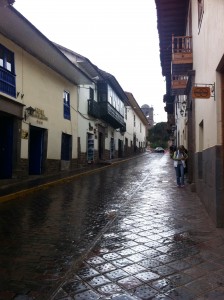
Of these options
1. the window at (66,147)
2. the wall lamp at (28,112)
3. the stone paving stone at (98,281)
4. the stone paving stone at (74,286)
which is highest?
the wall lamp at (28,112)

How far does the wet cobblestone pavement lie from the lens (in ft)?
11.8

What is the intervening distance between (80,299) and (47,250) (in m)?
1.70

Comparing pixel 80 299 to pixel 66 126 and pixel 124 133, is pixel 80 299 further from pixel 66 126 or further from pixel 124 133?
pixel 124 133

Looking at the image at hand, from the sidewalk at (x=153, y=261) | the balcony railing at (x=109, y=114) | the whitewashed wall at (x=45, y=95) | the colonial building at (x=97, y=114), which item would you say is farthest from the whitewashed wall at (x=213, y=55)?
the balcony railing at (x=109, y=114)

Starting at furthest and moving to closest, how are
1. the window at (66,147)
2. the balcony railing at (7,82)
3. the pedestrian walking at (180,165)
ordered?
the window at (66,147), the balcony railing at (7,82), the pedestrian walking at (180,165)

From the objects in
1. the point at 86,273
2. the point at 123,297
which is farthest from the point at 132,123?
the point at 123,297

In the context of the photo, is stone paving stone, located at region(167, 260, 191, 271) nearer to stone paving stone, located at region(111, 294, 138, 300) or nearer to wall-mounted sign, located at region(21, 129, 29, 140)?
stone paving stone, located at region(111, 294, 138, 300)

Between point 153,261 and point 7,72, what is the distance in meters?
9.86

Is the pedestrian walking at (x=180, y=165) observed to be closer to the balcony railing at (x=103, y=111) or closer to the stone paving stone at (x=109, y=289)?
the stone paving stone at (x=109, y=289)

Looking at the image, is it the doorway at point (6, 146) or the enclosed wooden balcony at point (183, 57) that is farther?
the doorway at point (6, 146)

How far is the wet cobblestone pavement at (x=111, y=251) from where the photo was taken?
11.8ft

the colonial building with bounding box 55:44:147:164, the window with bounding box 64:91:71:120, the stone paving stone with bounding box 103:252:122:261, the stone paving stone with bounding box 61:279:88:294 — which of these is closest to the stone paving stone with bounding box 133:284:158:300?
the stone paving stone with bounding box 61:279:88:294

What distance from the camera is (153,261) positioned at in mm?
4465

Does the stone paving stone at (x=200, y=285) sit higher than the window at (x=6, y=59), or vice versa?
the window at (x=6, y=59)
